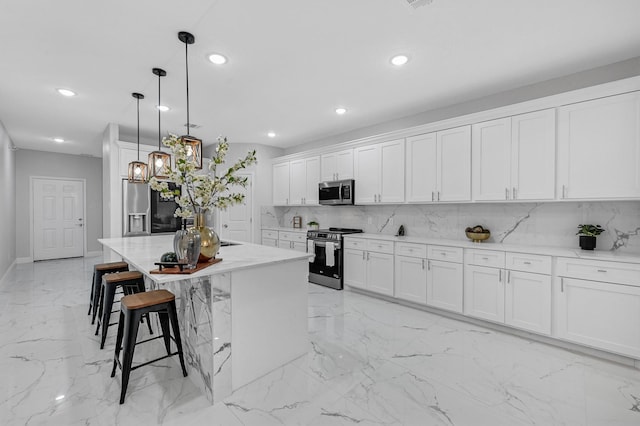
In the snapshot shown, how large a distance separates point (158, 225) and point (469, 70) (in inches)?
205

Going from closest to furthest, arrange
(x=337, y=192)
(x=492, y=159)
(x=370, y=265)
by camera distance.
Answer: (x=492, y=159) → (x=370, y=265) → (x=337, y=192)

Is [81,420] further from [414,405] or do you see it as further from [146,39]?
[146,39]

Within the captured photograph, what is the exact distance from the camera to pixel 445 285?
3494 millimetres

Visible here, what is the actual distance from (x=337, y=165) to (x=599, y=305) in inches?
143

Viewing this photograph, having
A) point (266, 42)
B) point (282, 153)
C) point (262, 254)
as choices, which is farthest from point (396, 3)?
point (282, 153)

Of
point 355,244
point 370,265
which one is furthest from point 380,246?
point 355,244

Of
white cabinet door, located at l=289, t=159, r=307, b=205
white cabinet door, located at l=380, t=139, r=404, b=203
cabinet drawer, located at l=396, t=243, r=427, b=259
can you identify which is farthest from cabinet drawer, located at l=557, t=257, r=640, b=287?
white cabinet door, located at l=289, t=159, r=307, b=205

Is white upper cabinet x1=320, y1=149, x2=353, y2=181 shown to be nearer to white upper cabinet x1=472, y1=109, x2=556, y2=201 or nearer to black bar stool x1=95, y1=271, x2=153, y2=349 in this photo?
white upper cabinet x1=472, y1=109, x2=556, y2=201

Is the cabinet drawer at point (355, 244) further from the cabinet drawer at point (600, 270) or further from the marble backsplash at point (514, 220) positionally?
the cabinet drawer at point (600, 270)

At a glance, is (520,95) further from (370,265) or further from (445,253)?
(370,265)

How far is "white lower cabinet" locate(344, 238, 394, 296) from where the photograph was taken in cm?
407

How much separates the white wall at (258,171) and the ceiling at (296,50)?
1.87 meters

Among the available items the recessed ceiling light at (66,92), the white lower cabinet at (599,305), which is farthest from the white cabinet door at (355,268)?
the recessed ceiling light at (66,92)

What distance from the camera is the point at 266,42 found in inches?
98.0
